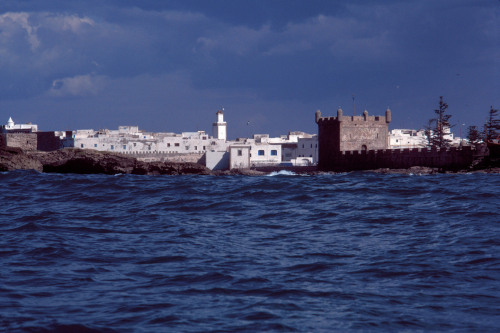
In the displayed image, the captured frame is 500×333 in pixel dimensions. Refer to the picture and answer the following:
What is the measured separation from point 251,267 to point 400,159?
151ft

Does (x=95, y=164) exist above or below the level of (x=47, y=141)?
below

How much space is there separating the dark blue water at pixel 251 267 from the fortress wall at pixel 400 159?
34398mm

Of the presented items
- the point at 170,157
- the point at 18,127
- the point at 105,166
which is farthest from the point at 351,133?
the point at 18,127

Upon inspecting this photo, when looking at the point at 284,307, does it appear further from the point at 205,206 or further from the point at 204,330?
the point at 205,206

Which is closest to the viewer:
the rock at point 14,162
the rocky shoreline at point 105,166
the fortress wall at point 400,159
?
the rock at point 14,162

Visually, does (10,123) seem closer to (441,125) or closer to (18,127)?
(18,127)

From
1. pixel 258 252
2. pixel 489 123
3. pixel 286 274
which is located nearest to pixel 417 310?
pixel 286 274

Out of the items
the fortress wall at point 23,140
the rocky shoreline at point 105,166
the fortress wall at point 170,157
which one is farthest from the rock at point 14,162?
A: the fortress wall at point 23,140

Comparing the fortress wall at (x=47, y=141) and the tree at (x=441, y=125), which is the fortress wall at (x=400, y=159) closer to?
the tree at (x=441, y=125)

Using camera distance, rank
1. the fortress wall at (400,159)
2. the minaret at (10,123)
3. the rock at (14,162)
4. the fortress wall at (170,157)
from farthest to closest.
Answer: the minaret at (10,123)
the fortress wall at (170,157)
the fortress wall at (400,159)
the rock at (14,162)

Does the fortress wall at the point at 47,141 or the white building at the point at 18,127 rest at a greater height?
the white building at the point at 18,127

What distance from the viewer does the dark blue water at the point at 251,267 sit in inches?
204

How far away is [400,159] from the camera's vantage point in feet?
167

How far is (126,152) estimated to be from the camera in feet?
215
